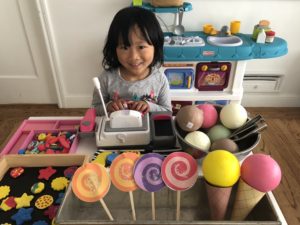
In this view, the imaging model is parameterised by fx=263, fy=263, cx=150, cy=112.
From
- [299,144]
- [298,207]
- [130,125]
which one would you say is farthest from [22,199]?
[299,144]

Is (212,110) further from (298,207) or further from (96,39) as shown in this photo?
(96,39)

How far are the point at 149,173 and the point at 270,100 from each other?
5.96ft

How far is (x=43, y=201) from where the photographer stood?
646mm

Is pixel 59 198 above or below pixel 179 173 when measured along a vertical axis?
below

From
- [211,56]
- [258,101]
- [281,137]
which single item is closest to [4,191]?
[211,56]

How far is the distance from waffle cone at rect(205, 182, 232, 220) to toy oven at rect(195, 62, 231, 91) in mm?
1152

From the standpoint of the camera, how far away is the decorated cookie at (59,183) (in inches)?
26.6

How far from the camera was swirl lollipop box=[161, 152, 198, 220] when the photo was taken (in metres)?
0.52

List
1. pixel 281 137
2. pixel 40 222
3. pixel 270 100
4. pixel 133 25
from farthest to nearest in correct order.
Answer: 1. pixel 270 100
2. pixel 281 137
3. pixel 133 25
4. pixel 40 222

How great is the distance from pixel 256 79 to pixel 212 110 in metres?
1.44

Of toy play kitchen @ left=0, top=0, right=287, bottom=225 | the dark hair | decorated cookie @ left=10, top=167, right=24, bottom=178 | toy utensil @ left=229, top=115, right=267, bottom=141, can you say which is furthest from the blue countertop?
decorated cookie @ left=10, top=167, right=24, bottom=178

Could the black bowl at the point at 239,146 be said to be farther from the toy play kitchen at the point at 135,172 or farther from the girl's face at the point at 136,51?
the girl's face at the point at 136,51

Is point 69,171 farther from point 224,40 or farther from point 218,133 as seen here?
point 224,40

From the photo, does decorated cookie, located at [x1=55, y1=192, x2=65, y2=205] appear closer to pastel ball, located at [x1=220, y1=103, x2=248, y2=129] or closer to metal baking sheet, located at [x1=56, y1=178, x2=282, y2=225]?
metal baking sheet, located at [x1=56, y1=178, x2=282, y2=225]
